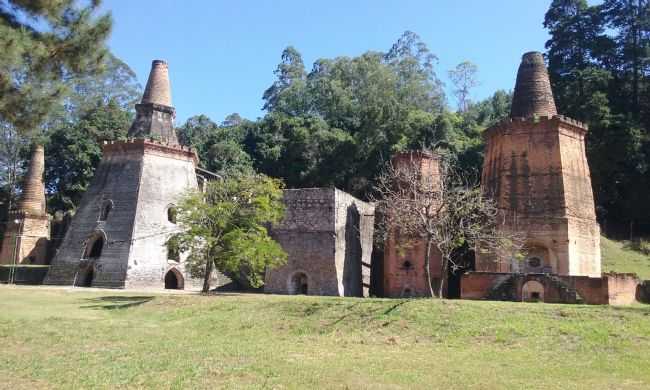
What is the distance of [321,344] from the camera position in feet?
42.4

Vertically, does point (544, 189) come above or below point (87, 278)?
above

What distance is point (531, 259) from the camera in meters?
22.3

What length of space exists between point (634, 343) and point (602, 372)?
2.84m

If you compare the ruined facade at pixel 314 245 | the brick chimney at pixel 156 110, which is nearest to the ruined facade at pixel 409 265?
the ruined facade at pixel 314 245

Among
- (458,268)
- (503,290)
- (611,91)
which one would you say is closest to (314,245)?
(458,268)

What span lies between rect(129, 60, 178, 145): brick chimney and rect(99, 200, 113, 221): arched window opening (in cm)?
400

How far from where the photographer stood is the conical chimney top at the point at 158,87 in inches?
1266

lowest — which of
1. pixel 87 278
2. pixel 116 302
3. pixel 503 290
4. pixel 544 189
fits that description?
pixel 116 302

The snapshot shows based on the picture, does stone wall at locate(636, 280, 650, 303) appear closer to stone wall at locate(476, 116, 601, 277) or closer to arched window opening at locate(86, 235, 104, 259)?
stone wall at locate(476, 116, 601, 277)

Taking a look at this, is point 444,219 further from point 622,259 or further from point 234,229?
point 622,259

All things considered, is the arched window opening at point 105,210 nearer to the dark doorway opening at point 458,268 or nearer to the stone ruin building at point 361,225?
the stone ruin building at point 361,225

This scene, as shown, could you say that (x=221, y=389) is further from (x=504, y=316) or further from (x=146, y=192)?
(x=146, y=192)

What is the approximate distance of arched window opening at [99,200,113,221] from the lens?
97.5 ft

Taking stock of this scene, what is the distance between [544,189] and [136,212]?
19080mm
